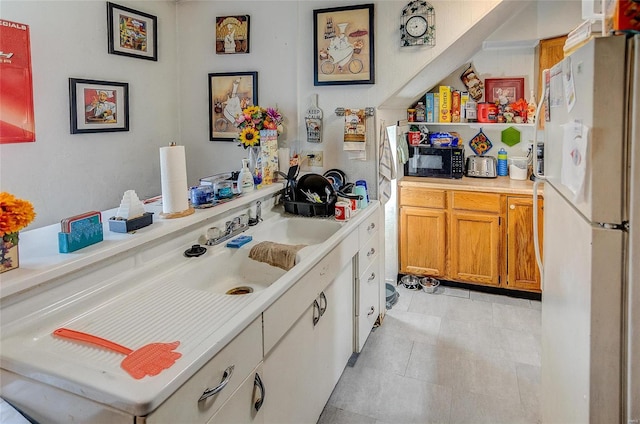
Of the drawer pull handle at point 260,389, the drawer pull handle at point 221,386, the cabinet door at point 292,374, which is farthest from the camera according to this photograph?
the cabinet door at point 292,374

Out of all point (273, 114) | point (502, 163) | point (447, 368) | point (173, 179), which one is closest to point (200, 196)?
point (173, 179)

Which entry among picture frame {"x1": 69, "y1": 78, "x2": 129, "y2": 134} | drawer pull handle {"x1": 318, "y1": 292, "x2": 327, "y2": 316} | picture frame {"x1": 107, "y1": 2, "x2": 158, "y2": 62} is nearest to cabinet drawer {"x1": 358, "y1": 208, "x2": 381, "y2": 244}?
drawer pull handle {"x1": 318, "y1": 292, "x2": 327, "y2": 316}

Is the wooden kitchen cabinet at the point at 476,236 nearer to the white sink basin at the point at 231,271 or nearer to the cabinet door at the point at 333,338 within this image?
the cabinet door at the point at 333,338

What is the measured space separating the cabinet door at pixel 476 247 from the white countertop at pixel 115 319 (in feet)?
7.49

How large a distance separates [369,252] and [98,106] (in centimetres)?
187

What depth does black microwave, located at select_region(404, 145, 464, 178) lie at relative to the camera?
3875mm

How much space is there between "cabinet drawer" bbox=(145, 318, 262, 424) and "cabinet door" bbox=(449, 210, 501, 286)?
2641mm

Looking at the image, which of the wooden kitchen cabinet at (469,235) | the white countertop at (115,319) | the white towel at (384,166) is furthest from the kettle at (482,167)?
the white countertop at (115,319)

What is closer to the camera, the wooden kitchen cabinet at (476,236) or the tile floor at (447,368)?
the tile floor at (447,368)

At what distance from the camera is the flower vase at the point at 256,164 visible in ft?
8.68

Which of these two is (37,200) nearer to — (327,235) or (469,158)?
(327,235)

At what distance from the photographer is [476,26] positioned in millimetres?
2584

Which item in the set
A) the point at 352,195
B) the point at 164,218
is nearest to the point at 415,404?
the point at 352,195

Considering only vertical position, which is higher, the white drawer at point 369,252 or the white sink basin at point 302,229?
the white sink basin at point 302,229
